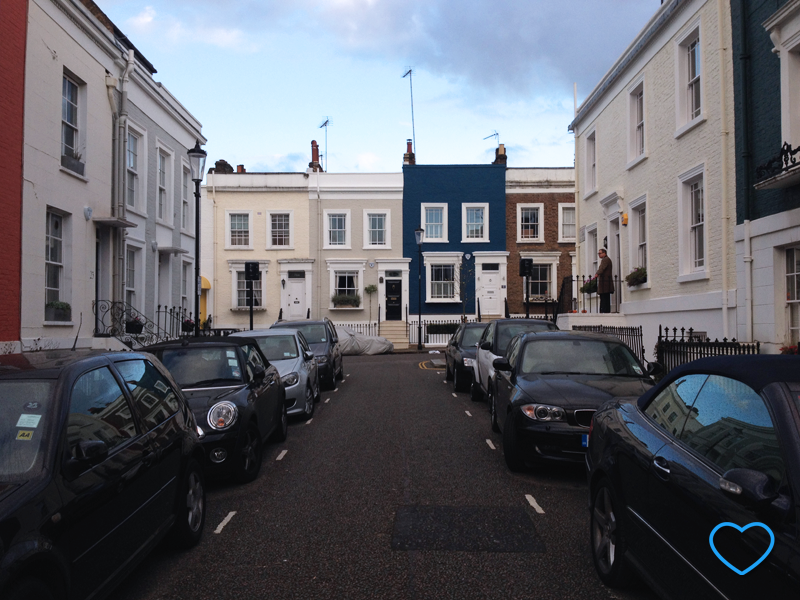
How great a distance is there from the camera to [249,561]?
5004 millimetres

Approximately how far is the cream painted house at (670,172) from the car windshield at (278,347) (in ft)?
27.3

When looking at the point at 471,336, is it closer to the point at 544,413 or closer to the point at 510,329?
the point at 510,329

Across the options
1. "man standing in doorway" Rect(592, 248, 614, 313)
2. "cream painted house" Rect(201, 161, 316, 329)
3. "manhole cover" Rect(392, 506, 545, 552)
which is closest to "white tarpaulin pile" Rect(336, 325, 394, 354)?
"cream painted house" Rect(201, 161, 316, 329)

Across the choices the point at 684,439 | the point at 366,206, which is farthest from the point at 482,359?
the point at 366,206

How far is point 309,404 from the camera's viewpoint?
1171 centimetres

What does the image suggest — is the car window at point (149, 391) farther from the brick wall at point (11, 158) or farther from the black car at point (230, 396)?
the brick wall at point (11, 158)

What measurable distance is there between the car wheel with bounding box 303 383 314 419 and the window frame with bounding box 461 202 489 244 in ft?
76.4

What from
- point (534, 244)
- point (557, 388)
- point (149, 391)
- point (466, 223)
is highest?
point (466, 223)

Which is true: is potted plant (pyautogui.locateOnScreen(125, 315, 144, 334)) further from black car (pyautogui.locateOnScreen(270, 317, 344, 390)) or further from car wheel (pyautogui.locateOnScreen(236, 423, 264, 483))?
car wheel (pyautogui.locateOnScreen(236, 423, 264, 483))

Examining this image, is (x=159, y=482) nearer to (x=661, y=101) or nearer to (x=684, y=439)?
(x=684, y=439)

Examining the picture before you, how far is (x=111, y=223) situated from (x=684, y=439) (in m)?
15.3

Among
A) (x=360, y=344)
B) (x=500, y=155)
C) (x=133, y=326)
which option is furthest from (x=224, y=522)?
(x=500, y=155)

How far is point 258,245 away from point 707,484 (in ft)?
106

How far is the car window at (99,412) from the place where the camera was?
3906mm
